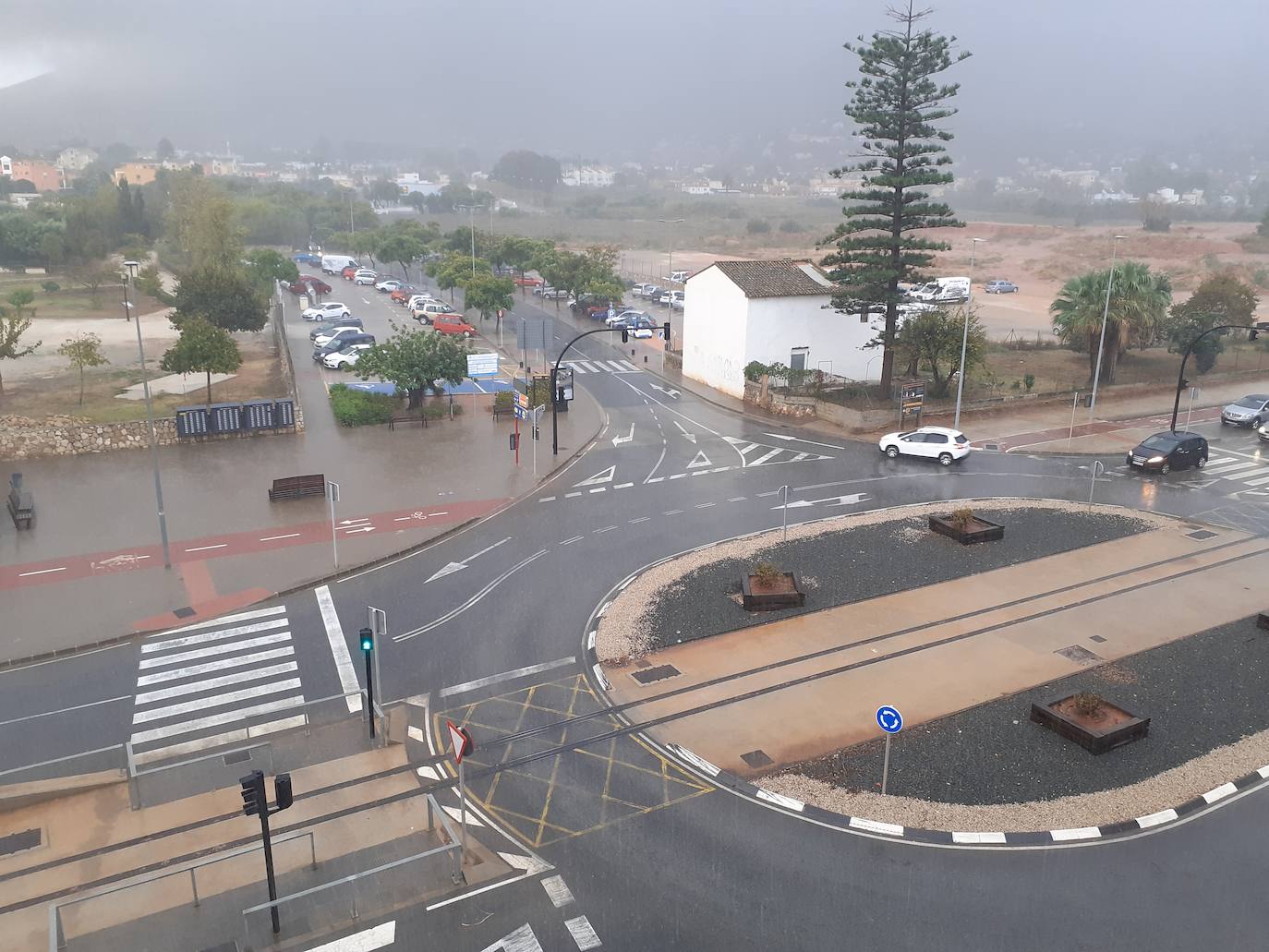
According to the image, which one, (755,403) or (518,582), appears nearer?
(518,582)

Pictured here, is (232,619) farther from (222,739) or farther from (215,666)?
(222,739)

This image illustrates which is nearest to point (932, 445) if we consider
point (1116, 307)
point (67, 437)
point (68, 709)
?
point (1116, 307)

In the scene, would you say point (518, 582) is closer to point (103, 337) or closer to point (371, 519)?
point (371, 519)

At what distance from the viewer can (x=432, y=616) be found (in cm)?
2158

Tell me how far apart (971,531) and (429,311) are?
154 ft

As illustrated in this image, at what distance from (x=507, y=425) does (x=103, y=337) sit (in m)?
31.7

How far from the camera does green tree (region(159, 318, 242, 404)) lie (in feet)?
123

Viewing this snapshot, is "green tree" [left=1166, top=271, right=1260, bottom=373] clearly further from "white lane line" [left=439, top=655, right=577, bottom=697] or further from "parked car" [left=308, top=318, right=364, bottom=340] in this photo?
"parked car" [left=308, top=318, right=364, bottom=340]

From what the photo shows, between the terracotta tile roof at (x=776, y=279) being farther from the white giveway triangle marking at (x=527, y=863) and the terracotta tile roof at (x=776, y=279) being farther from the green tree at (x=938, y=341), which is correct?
the white giveway triangle marking at (x=527, y=863)

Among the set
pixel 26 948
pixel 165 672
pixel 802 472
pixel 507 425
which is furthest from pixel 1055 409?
pixel 26 948

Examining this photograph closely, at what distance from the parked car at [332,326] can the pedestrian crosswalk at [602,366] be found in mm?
13184

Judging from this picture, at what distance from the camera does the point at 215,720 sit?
17406 mm

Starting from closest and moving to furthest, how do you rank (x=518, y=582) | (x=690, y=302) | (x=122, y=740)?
(x=122, y=740) < (x=518, y=582) < (x=690, y=302)

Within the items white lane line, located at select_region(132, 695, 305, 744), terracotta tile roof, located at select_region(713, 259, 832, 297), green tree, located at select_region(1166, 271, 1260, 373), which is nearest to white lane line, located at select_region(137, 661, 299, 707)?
white lane line, located at select_region(132, 695, 305, 744)
